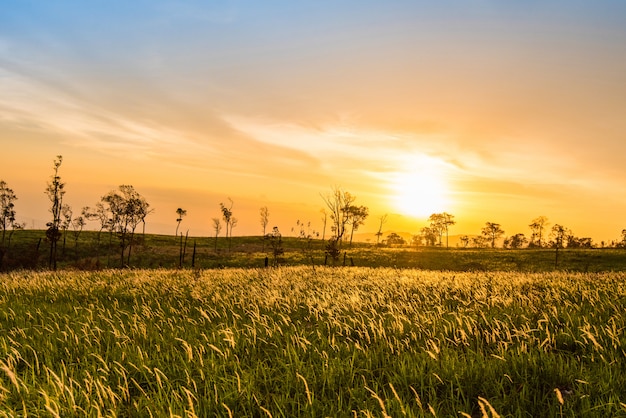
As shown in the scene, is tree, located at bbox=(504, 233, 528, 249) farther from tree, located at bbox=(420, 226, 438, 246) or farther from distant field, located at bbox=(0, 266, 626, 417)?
distant field, located at bbox=(0, 266, 626, 417)

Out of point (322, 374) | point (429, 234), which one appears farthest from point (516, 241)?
point (322, 374)

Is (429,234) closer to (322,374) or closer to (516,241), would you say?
(516,241)

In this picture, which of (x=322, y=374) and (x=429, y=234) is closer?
(x=322, y=374)

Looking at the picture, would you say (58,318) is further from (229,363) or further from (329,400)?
(329,400)

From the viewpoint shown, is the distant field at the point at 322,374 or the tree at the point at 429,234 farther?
the tree at the point at 429,234

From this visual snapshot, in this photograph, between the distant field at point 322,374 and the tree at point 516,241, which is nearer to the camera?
the distant field at point 322,374

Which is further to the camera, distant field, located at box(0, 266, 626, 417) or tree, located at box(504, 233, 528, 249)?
tree, located at box(504, 233, 528, 249)

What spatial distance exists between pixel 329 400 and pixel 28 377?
3.51 m

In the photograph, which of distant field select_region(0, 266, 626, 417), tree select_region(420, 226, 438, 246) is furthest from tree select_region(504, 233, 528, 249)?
distant field select_region(0, 266, 626, 417)

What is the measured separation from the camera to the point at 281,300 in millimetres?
8242

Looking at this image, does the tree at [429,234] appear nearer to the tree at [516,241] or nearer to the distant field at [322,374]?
the tree at [516,241]

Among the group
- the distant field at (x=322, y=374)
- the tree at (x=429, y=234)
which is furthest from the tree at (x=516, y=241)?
the distant field at (x=322, y=374)


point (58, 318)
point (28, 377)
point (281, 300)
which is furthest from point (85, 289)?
point (28, 377)

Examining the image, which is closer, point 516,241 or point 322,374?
point 322,374
